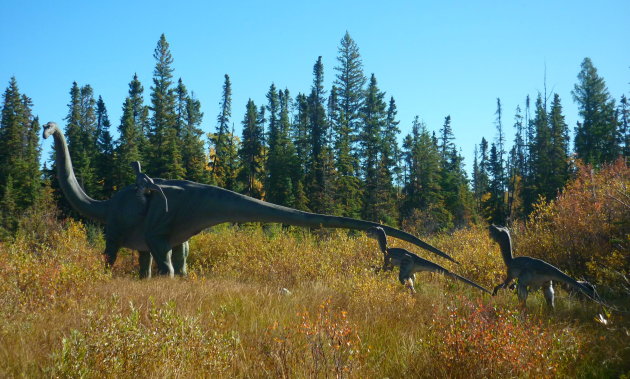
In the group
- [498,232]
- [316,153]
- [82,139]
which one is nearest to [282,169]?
[316,153]

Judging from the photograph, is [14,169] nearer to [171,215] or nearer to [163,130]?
[163,130]

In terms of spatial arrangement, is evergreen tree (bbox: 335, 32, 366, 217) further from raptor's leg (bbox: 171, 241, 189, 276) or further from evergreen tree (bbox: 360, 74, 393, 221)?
raptor's leg (bbox: 171, 241, 189, 276)

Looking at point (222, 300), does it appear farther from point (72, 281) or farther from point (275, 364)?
point (275, 364)

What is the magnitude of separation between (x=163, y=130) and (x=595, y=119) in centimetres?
3462

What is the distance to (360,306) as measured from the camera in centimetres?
628

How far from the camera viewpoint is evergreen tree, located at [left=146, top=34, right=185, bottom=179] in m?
32.3

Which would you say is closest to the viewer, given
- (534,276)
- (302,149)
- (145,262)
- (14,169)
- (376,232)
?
(534,276)

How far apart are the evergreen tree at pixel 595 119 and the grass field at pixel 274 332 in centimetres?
3920

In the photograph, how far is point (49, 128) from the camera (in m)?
8.15

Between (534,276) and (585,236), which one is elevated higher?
(585,236)

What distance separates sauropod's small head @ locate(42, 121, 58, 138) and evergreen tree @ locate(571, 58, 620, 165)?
41.7 m

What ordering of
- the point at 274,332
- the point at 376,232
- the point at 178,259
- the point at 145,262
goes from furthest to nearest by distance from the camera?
the point at 178,259
the point at 145,262
the point at 376,232
the point at 274,332

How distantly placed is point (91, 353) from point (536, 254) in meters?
9.38

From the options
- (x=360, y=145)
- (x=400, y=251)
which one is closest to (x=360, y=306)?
(x=400, y=251)
